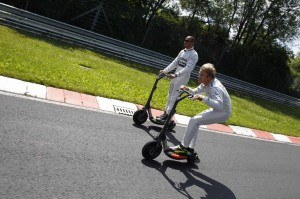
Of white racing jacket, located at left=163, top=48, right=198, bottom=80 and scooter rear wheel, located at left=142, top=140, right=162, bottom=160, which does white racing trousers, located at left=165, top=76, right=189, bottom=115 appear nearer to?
white racing jacket, located at left=163, top=48, right=198, bottom=80

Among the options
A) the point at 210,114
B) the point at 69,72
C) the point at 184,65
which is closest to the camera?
the point at 210,114

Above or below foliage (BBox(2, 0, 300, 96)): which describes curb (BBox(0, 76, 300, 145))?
below

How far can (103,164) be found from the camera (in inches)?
212

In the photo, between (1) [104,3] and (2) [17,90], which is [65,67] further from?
(1) [104,3]

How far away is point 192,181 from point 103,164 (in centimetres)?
172

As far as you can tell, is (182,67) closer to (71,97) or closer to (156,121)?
(156,121)

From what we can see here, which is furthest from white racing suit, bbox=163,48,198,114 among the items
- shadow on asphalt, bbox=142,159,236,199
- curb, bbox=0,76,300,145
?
shadow on asphalt, bbox=142,159,236,199

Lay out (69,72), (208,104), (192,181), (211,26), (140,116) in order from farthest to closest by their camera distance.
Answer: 1. (211,26)
2. (69,72)
3. (140,116)
4. (192,181)
5. (208,104)

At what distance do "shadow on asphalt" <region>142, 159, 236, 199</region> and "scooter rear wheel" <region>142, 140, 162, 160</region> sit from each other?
0.11 m

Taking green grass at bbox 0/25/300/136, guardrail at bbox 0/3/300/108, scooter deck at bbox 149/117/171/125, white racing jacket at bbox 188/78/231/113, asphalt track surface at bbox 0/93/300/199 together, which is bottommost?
asphalt track surface at bbox 0/93/300/199

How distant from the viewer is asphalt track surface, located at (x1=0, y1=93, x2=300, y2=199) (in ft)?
14.7

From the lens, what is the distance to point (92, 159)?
5.40 meters

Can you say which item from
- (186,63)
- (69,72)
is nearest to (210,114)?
(186,63)

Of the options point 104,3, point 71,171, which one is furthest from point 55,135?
point 104,3
